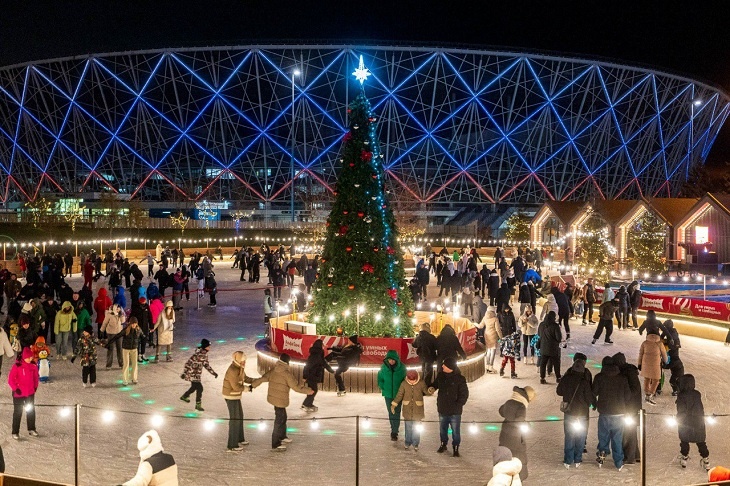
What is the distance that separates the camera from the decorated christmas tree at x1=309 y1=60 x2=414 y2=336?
12219mm

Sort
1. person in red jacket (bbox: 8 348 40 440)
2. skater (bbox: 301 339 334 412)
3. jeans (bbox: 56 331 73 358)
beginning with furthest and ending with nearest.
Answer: jeans (bbox: 56 331 73 358) < skater (bbox: 301 339 334 412) < person in red jacket (bbox: 8 348 40 440)

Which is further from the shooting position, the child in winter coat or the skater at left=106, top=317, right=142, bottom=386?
the skater at left=106, top=317, right=142, bottom=386

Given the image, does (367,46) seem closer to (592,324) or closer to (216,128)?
(216,128)

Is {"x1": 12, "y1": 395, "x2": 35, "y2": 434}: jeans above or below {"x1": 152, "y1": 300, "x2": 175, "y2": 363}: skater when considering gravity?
below

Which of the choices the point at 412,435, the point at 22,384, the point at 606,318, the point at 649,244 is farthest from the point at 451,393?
the point at 649,244

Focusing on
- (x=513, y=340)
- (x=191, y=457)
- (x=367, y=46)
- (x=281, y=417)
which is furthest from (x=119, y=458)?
(x=367, y=46)

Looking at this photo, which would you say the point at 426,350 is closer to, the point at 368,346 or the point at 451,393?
the point at 368,346

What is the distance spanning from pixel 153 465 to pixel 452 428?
414 cm

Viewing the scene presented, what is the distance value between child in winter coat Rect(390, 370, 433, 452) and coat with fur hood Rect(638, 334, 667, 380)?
12.5 feet

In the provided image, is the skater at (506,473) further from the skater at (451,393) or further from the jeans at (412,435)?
the jeans at (412,435)

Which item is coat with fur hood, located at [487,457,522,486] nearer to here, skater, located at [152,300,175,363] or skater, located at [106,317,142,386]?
skater, located at [106,317,142,386]

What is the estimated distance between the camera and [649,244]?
2961 centimetres

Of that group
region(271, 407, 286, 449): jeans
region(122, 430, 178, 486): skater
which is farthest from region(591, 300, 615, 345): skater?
region(122, 430, 178, 486): skater

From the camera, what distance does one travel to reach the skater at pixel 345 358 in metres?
→ 11.0
